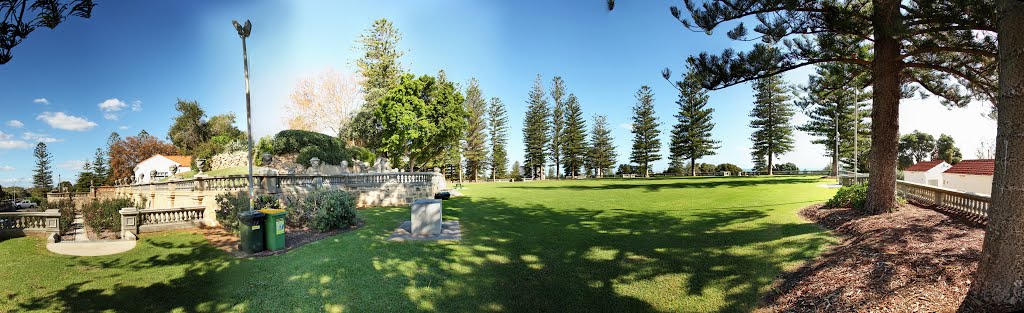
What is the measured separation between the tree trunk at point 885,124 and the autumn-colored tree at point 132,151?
57116 mm

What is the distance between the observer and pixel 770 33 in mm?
7672

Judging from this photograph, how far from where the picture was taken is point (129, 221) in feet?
28.6

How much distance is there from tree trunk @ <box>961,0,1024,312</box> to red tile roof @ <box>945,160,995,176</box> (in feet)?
59.1

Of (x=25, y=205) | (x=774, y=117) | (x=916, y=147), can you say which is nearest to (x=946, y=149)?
(x=916, y=147)

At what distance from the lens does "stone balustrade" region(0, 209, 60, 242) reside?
26.8ft

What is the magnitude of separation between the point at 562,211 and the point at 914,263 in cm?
737

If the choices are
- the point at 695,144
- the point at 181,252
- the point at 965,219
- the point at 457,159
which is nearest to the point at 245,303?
the point at 181,252

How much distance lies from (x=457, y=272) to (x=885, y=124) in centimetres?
913

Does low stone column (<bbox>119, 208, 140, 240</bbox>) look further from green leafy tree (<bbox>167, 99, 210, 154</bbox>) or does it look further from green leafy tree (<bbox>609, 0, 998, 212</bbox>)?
green leafy tree (<bbox>167, 99, 210, 154</bbox>)

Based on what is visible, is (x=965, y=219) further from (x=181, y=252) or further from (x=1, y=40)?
(x=1, y=40)

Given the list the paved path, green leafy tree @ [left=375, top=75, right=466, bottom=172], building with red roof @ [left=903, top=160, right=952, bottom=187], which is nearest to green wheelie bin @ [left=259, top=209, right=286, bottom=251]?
the paved path

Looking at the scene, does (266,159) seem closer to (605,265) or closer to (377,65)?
(377,65)

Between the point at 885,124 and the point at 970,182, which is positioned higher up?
the point at 885,124

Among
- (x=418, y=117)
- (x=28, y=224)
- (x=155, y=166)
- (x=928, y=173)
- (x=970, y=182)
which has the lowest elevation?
(x=970, y=182)
